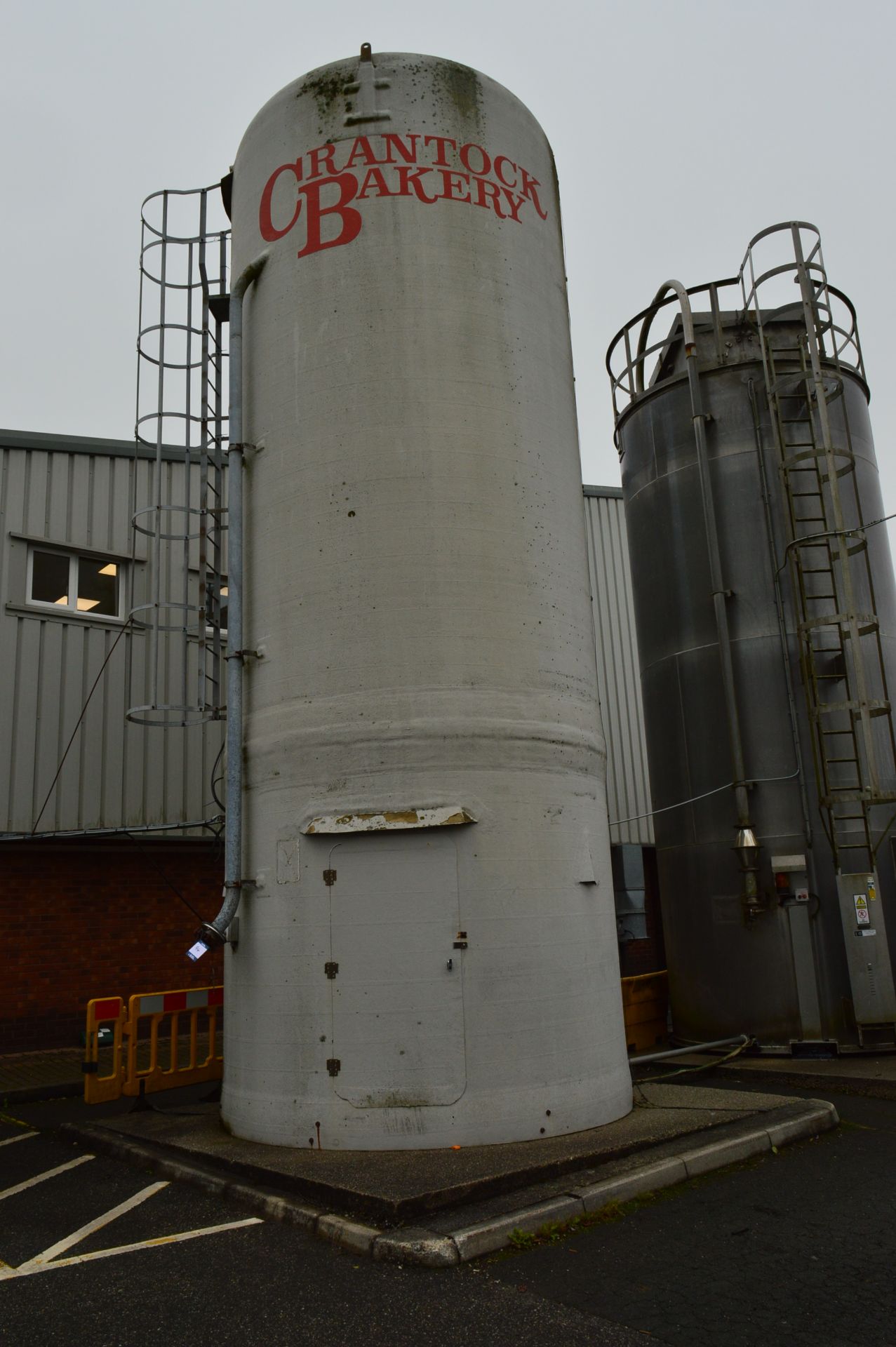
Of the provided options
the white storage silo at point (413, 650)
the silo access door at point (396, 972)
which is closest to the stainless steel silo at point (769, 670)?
the white storage silo at point (413, 650)

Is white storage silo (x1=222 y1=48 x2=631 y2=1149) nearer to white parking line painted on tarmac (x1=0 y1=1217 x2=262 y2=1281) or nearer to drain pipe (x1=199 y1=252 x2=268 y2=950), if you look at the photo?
drain pipe (x1=199 y1=252 x2=268 y2=950)

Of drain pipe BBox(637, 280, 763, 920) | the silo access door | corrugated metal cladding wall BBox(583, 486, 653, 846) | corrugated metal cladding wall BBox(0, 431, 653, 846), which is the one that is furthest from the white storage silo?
corrugated metal cladding wall BBox(583, 486, 653, 846)

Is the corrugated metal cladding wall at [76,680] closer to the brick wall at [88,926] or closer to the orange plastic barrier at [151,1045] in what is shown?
the brick wall at [88,926]

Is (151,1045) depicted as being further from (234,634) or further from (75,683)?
(75,683)

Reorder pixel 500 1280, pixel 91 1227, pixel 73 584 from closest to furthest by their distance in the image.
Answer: pixel 500 1280 < pixel 91 1227 < pixel 73 584

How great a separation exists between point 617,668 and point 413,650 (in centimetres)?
1320

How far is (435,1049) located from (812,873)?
6.39 metres

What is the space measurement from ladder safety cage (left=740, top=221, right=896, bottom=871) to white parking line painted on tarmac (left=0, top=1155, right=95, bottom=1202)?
28.0ft

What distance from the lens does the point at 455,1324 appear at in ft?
15.4

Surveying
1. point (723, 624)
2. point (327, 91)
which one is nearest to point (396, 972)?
point (723, 624)

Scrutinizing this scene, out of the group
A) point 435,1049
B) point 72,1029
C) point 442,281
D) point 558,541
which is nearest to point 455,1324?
point 435,1049

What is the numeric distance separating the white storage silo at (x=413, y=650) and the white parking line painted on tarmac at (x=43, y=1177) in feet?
3.80

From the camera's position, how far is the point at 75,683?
1413 centimetres

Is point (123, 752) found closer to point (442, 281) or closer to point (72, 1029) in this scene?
point (72, 1029)
